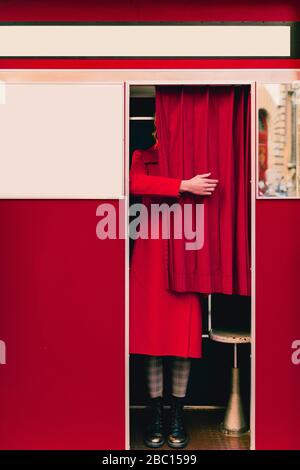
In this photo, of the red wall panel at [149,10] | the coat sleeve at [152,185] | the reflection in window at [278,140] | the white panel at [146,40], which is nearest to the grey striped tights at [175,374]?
the coat sleeve at [152,185]

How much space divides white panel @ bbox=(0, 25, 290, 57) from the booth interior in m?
0.63


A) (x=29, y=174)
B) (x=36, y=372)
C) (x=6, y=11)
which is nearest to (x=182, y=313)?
(x=36, y=372)

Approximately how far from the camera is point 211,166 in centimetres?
362

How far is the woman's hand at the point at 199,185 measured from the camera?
11.6ft

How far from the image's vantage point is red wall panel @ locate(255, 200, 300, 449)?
3.49m

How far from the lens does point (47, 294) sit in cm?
351

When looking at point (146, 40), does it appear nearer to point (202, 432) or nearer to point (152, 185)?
point (152, 185)

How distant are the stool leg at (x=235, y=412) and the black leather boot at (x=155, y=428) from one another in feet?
1.60

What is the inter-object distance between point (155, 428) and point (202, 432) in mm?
406

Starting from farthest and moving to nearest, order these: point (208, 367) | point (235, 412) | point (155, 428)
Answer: point (208, 367), point (235, 412), point (155, 428)

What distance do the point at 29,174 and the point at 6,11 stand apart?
0.97m

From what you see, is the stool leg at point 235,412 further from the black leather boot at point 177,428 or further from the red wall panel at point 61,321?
the red wall panel at point 61,321

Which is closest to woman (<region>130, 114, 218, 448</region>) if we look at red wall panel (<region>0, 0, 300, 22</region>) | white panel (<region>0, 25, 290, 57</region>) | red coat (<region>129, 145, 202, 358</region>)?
red coat (<region>129, 145, 202, 358</region>)

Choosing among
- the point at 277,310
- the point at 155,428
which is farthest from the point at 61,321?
the point at 277,310
